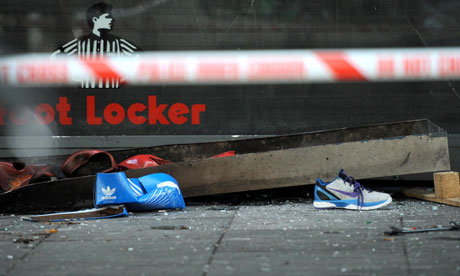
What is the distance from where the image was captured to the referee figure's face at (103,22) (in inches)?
282

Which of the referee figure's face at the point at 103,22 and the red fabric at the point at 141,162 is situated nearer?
the red fabric at the point at 141,162

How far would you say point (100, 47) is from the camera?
719 centimetres

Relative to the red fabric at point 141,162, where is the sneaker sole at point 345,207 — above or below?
below

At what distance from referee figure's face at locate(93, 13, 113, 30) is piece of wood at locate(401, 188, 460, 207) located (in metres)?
3.46

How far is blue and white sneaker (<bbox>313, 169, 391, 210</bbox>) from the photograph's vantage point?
19.7ft

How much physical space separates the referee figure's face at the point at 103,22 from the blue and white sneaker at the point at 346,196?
277cm

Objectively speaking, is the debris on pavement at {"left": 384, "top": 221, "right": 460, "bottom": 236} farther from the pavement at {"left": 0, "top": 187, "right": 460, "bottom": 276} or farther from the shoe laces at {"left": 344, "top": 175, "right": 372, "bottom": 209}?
the shoe laces at {"left": 344, "top": 175, "right": 372, "bottom": 209}

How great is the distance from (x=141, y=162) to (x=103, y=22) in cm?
156

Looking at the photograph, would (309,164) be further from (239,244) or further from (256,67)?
(239,244)

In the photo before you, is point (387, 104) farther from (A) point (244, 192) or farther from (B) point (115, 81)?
(B) point (115, 81)

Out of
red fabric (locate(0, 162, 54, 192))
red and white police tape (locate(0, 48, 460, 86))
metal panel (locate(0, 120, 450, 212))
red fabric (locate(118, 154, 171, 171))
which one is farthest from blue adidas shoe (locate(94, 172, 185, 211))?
red and white police tape (locate(0, 48, 460, 86))

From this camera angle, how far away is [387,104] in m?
7.14

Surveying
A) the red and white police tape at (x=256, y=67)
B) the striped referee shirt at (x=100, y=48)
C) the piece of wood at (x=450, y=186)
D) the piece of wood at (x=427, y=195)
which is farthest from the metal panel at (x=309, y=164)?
the striped referee shirt at (x=100, y=48)

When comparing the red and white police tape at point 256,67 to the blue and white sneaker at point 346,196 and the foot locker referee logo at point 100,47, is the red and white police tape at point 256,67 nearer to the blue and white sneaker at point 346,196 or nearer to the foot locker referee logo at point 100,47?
the foot locker referee logo at point 100,47
